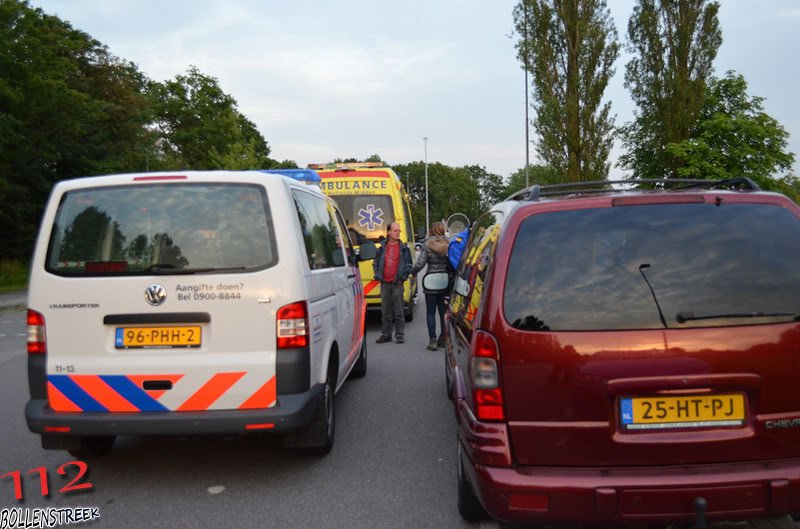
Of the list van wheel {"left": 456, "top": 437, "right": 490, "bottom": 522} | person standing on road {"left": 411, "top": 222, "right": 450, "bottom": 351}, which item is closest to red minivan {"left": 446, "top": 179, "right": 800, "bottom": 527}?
van wheel {"left": 456, "top": 437, "right": 490, "bottom": 522}

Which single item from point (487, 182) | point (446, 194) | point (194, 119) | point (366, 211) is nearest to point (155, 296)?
point (366, 211)

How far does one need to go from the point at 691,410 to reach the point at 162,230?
10.2ft

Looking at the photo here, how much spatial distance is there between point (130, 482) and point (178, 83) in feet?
167

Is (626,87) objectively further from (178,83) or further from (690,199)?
(690,199)

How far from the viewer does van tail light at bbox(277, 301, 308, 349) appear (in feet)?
13.1

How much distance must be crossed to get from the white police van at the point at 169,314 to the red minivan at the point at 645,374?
61.2 inches

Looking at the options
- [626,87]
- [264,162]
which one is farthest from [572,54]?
[264,162]

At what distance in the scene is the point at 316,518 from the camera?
3.64 meters

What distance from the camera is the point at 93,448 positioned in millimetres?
4664

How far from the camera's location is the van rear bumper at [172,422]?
12.8 ft

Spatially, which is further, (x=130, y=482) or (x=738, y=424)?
(x=130, y=482)

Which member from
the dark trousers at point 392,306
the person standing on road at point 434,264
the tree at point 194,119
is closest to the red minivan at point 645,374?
the person standing on road at point 434,264

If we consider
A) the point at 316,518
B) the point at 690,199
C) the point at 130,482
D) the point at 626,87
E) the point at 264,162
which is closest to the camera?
the point at 690,199

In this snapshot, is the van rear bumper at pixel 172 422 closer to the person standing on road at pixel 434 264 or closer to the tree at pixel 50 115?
the person standing on road at pixel 434 264
